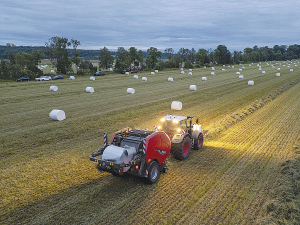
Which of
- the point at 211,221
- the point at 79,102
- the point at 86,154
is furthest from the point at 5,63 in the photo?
the point at 211,221

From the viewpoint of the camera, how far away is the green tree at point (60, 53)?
62562mm

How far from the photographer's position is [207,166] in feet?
39.7

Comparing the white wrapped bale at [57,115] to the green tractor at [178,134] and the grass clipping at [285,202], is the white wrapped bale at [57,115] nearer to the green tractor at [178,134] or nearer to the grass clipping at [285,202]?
the green tractor at [178,134]

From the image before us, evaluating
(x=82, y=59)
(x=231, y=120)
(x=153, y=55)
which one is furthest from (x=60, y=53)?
(x=231, y=120)

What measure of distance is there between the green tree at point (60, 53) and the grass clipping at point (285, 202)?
Answer: 6211 centimetres

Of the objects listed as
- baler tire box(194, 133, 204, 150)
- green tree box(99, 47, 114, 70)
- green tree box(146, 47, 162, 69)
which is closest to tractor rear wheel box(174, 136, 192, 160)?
baler tire box(194, 133, 204, 150)

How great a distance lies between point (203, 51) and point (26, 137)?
107 metres

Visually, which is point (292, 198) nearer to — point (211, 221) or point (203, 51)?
point (211, 221)

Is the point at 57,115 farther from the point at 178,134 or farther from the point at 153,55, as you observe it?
the point at 153,55

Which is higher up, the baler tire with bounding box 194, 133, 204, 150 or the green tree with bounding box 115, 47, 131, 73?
the green tree with bounding box 115, 47, 131, 73

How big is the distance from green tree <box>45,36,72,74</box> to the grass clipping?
62.1 meters

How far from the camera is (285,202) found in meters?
8.71

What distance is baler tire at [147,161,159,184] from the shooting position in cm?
1002

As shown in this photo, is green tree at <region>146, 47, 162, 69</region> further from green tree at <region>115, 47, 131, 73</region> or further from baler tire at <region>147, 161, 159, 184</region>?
baler tire at <region>147, 161, 159, 184</region>
